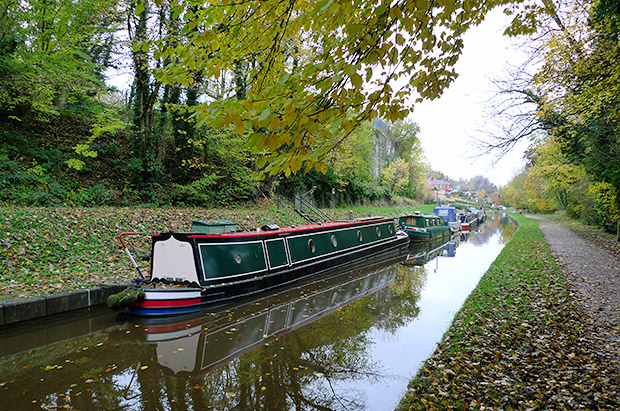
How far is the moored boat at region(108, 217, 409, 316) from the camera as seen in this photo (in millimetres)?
6723

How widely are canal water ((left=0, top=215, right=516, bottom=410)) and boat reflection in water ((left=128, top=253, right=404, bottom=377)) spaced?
0.9 inches

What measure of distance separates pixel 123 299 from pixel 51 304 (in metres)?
1.19

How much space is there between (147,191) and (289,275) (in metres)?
7.36

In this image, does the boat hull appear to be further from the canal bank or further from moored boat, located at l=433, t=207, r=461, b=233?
the canal bank

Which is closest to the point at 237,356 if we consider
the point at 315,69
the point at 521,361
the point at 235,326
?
the point at 235,326

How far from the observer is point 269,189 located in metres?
18.0

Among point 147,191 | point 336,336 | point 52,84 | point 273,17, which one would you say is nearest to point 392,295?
point 336,336

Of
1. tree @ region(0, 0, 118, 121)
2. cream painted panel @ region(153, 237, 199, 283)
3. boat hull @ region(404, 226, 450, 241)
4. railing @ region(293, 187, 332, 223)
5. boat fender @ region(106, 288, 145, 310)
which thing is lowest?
boat hull @ region(404, 226, 450, 241)

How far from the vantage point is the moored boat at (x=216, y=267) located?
6.72 meters

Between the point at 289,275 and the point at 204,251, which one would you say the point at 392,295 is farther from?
the point at 204,251

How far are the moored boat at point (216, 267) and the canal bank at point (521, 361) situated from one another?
468cm

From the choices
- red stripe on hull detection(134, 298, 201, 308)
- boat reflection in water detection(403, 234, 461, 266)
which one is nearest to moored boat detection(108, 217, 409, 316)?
red stripe on hull detection(134, 298, 201, 308)

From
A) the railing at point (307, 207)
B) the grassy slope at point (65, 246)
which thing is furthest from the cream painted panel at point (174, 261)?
the railing at point (307, 207)

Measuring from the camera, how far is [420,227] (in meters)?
20.3
